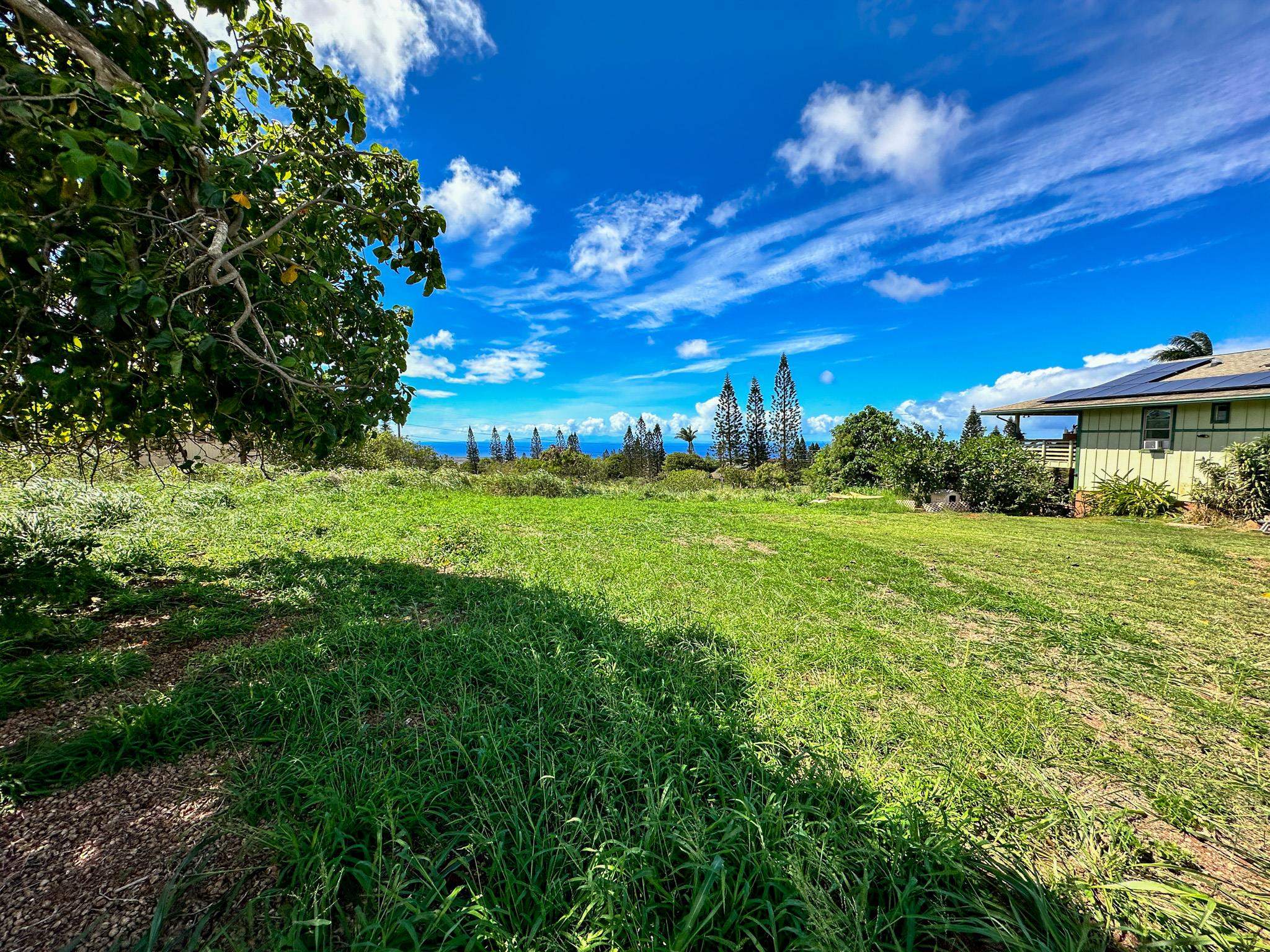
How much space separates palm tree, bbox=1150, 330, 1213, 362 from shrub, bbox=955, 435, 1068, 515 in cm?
1618

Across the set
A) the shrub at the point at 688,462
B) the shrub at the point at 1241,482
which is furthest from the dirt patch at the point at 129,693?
the shrub at the point at 688,462

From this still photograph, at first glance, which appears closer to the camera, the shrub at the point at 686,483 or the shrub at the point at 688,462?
the shrub at the point at 686,483

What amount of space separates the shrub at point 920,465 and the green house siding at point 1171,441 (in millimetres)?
3517

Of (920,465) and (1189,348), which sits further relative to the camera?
(1189,348)

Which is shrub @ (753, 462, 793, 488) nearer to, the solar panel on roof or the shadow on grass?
the solar panel on roof

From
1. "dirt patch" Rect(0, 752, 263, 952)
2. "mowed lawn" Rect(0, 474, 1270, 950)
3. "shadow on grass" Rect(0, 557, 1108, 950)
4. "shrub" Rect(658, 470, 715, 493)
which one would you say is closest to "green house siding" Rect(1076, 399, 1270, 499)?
"mowed lawn" Rect(0, 474, 1270, 950)

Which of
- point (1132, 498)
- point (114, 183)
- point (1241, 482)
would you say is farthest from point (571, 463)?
point (114, 183)

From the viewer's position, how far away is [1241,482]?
392 inches

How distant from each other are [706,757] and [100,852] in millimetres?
2220

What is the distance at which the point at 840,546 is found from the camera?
23.4ft

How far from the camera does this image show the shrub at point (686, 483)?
20844mm

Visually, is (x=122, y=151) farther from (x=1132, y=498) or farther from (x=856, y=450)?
(x=856, y=450)

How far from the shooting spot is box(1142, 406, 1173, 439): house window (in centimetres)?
1170

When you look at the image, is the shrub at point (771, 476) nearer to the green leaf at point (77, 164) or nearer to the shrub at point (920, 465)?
the shrub at point (920, 465)
